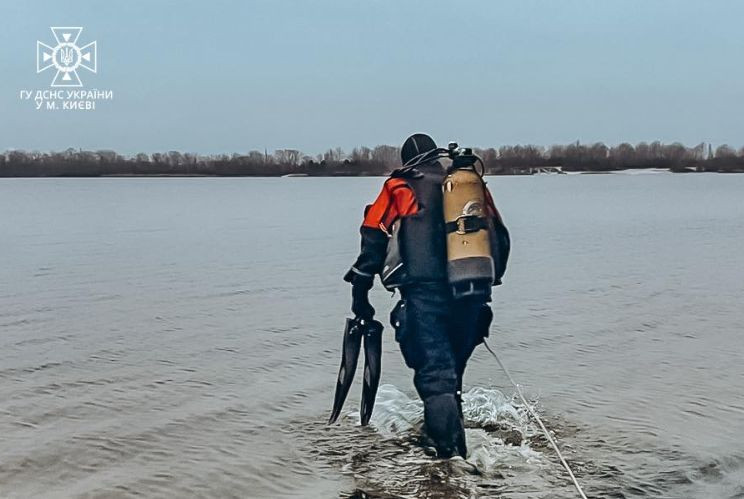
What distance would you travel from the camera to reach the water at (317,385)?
6652 mm

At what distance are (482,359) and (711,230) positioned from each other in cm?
2192

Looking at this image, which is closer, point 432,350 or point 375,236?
point 375,236

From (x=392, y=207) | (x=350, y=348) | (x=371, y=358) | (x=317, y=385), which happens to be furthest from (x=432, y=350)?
(x=317, y=385)

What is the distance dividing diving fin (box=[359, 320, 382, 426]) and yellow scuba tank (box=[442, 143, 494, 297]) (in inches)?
29.1

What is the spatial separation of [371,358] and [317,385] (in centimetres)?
253

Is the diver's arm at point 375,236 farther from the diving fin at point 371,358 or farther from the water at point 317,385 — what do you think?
the water at point 317,385

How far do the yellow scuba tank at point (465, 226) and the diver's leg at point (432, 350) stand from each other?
0.22 meters

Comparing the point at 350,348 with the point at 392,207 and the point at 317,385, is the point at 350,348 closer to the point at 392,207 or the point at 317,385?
the point at 392,207

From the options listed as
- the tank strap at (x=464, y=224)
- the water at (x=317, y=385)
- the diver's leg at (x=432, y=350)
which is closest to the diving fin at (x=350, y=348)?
the diver's leg at (x=432, y=350)

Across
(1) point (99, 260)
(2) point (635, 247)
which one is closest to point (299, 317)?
(1) point (99, 260)

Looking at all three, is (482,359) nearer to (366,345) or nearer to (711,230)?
(366,345)

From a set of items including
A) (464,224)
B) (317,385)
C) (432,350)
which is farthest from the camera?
(317,385)

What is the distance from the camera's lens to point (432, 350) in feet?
21.4

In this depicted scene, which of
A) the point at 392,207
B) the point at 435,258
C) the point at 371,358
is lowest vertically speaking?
the point at 371,358
